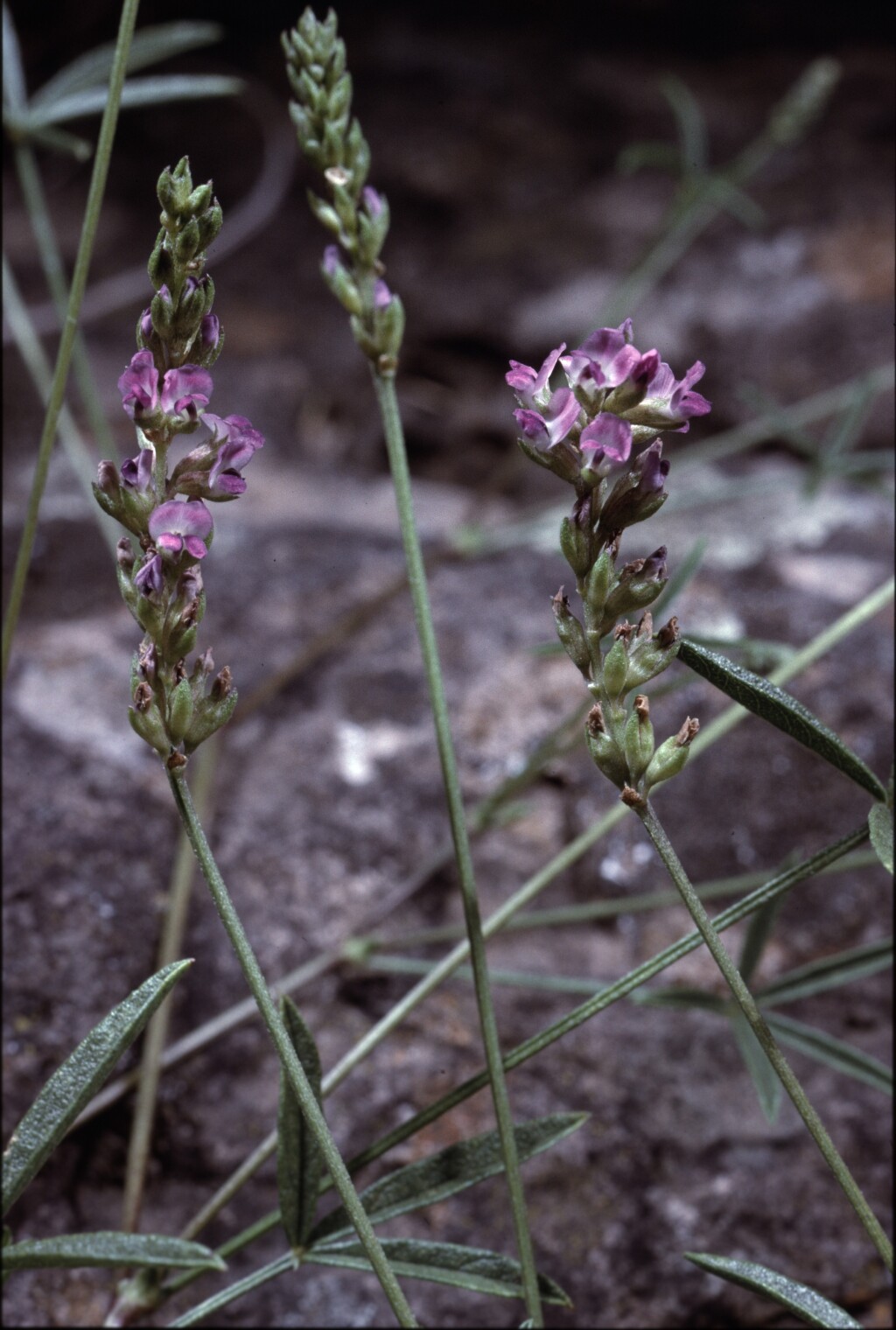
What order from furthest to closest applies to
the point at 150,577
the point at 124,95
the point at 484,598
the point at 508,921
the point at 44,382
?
the point at 484,598 < the point at 44,382 < the point at 124,95 < the point at 508,921 < the point at 150,577

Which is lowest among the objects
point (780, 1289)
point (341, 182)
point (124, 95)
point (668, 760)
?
point (780, 1289)

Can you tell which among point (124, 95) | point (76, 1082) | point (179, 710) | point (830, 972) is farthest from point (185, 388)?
point (124, 95)

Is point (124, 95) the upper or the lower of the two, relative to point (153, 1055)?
upper

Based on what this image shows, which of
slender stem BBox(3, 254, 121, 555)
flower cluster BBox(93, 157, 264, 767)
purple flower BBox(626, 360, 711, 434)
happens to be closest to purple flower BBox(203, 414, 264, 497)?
flower cluster BBox(93, 157, 264, 767)

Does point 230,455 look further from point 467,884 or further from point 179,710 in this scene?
point 467,884

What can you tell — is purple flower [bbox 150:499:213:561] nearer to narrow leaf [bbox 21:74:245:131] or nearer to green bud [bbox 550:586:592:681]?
green bud [bbox 550:586:592:681]

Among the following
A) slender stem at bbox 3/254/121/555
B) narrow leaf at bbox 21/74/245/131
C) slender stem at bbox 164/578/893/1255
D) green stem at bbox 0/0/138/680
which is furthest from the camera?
slender stem at bbox 3/254/121/555

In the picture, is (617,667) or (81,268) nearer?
(617,667)
